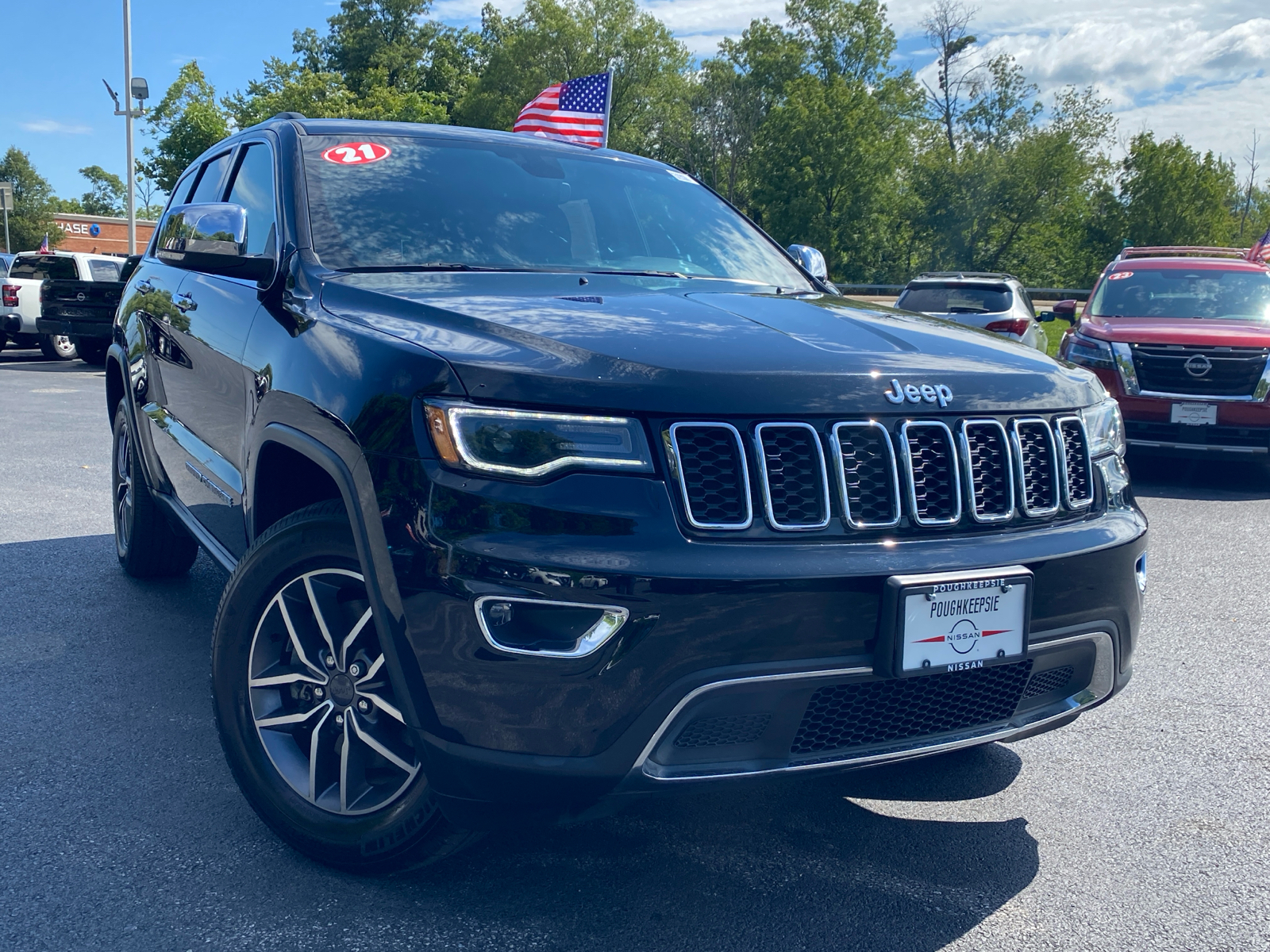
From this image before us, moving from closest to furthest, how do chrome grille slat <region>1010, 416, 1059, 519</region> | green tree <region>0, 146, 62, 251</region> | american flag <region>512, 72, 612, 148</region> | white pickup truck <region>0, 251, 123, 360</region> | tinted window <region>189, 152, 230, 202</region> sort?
chrome grille slat <region>1010, 416, 1059, 519</region>, tinted window <region>189, 152, 230, 202</region>, american flag <region>512, 72, 612, 148</region>, white pickup truck <region>0, 251, 123, 360</region>, green tree <region>0, 146, 62, 251</region>

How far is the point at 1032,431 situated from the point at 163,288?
3285 mm

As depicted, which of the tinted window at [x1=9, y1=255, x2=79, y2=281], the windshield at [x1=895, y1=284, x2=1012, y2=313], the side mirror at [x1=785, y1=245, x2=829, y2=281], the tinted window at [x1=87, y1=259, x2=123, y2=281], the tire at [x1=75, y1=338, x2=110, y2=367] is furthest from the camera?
the tinted window at [x1=87, y1=259, x2=123, y2=281]

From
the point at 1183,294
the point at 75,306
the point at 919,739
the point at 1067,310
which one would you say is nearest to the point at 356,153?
the point at 919,739

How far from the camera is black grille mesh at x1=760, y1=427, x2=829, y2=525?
2.25m

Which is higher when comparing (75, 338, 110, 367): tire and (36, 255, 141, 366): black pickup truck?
(36, 255, 141, 366): black pickup truck

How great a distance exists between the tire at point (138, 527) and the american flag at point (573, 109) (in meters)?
6.40

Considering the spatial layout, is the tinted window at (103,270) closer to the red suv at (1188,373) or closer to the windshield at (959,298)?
the windshield at (959,298)

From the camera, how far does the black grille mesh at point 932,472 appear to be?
2.38 m

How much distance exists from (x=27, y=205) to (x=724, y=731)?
10852cm

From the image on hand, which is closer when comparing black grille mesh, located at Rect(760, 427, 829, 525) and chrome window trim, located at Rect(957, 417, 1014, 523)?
black grille mesh, located at Rect(760, 427, 829, 525)

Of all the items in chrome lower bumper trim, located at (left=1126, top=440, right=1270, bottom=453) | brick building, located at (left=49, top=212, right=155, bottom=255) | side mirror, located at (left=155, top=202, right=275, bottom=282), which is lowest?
chrome lower bumper trim, located at (left=1126, top=440, right=1270, bottom=453)

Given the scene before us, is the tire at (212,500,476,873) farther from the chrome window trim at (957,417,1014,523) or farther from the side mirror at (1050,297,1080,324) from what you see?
the side mirror at (1050,297,1080,324)

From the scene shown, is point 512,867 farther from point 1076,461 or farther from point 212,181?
point 212,181

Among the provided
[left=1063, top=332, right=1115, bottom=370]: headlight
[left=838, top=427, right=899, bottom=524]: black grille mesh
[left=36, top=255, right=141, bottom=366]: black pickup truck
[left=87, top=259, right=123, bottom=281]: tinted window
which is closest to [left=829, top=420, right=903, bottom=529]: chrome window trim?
[left=838, top=427, right=899, bottom=524]: black grille mesh
